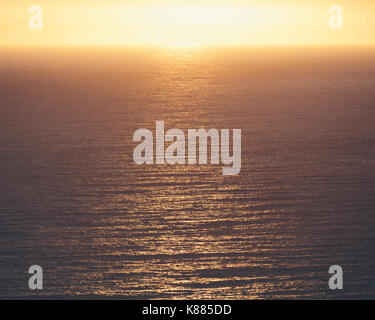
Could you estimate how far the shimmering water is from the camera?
4169 cm

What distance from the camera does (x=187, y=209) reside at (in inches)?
2201

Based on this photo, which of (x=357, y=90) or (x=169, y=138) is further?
(x=357, y=90)

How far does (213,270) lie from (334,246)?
10.8 meters

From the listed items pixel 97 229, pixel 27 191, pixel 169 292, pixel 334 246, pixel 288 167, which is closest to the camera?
pixel 169 292

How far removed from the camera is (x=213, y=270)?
42.9 m

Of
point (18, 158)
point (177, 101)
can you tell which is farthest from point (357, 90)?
point (18, 158)

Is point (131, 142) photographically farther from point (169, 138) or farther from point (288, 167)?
point (288, 167)

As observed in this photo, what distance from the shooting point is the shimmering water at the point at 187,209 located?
41.7 metres

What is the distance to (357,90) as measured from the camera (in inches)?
5822

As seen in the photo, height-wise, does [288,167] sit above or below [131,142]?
below
